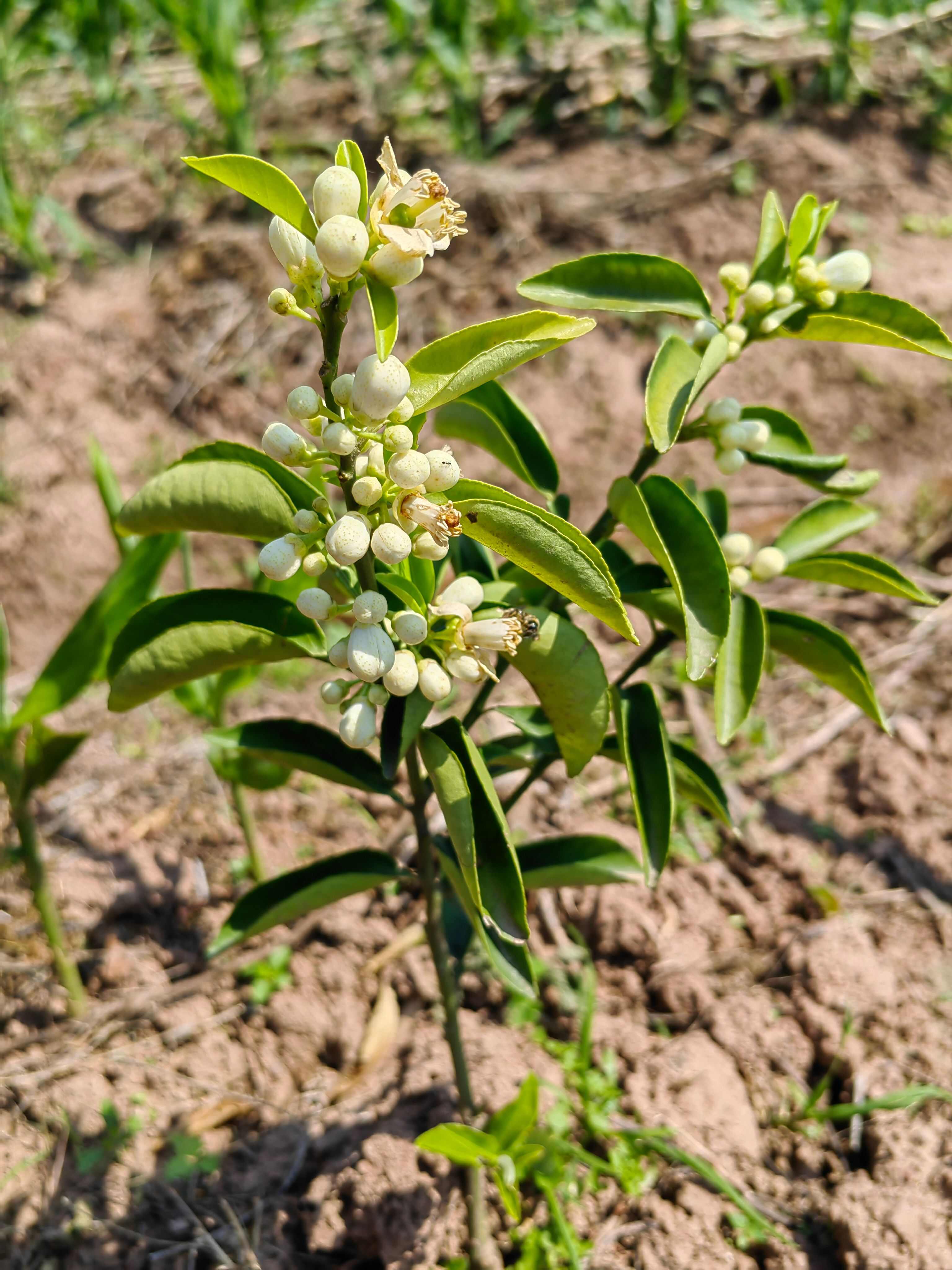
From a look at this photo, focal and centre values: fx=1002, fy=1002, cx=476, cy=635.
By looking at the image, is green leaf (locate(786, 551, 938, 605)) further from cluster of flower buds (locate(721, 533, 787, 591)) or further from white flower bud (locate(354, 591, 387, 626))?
white flower bud (locate(354, 591, 387, 626))

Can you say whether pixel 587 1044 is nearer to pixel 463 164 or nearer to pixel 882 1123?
→ pixel 882 1123

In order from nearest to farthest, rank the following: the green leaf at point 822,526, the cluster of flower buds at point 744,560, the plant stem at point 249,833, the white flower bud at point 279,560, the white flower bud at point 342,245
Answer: the white flower bud at point 342,245 → the white flower bud at point 279,560 → the cluster of flower buds at point 744,560 → the green leaf at point 822,526 → the plant stem at point 249,833

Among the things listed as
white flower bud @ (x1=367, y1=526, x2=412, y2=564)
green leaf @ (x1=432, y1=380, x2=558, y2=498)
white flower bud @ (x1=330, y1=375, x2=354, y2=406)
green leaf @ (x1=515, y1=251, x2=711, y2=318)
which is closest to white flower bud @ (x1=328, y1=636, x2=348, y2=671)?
white flower bud @ (x1=367, y1=526, x2=412, y2=564)

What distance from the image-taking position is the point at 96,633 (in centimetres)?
168

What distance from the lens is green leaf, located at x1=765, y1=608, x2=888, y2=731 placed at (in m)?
1.27

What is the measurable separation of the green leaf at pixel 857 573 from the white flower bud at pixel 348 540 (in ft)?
2.07

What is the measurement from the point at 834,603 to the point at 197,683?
5.80 ft

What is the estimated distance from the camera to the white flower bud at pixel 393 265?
3.12 ft

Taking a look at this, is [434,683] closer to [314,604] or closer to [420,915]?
[314,604]

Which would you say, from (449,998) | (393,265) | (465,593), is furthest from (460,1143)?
(393,265)

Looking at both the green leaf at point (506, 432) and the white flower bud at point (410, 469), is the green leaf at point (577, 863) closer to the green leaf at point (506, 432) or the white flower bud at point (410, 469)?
the green leaf at point (506, 432)

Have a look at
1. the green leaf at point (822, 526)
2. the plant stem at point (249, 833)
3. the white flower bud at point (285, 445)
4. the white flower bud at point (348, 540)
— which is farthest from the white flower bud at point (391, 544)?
the plant stem at point (249, 833)

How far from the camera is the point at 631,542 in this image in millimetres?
2939

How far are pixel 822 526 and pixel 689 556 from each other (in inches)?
15.2
